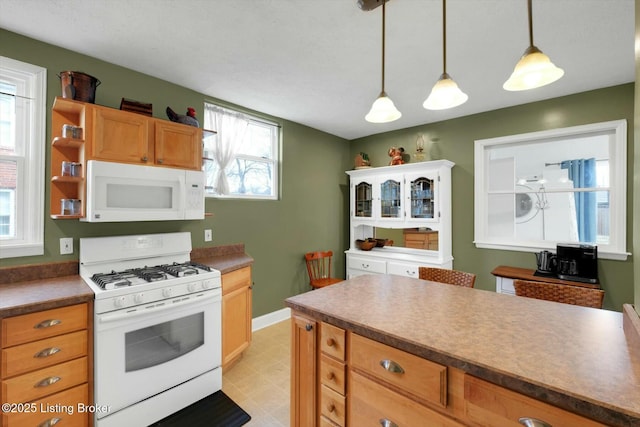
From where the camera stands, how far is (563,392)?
77cm

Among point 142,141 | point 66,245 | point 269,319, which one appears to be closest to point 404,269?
point 269,319

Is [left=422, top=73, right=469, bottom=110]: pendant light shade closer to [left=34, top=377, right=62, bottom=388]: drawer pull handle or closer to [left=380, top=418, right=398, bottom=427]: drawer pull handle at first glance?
[left=380, top=418, right=398, bottom=427]: drawer pull handle

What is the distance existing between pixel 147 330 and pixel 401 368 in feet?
5.29

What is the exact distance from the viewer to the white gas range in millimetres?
1695

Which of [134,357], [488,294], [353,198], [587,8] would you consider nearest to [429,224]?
[353,198]

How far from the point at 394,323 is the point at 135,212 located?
6.52ft

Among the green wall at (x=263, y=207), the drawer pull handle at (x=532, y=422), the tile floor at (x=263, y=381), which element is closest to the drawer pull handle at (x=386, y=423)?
the drawer pull handle at (x=532, y=422)

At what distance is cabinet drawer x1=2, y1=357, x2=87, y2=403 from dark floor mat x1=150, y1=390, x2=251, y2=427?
582 mm

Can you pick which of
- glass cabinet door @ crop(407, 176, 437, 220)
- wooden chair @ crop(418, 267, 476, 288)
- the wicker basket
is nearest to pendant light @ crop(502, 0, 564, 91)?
wooden chair @ crop(418, 267, 476, 288)

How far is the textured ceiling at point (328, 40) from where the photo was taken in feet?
5.64

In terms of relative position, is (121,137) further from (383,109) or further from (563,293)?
(563,293)

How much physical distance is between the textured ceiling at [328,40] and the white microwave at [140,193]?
894 mm

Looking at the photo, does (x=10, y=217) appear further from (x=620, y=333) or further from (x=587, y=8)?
(x=587, y=8)

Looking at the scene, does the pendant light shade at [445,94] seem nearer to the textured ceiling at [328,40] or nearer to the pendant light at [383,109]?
the pendant light at [383,109]
